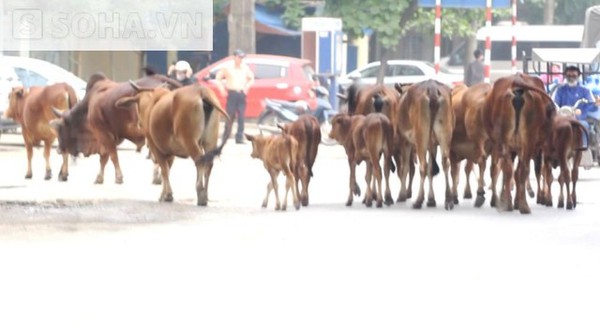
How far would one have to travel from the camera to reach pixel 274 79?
111ft

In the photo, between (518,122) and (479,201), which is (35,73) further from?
(518,122)

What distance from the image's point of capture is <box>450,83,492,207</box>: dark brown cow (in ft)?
56.7

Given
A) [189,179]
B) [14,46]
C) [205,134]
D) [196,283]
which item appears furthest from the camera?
[14,46]

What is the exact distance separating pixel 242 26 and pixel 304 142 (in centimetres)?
1973

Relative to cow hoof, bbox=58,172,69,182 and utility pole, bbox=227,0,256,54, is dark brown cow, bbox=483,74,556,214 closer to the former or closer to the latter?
cow hoof, bbox=58,172,69,182

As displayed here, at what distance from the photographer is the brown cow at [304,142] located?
16875mm

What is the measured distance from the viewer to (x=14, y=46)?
36438mm

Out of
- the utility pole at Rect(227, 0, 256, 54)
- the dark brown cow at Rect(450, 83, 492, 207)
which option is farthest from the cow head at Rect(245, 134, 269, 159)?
the utility pole at Rect(227, 0, 256, 54)

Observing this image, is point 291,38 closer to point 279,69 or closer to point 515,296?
point 279,69

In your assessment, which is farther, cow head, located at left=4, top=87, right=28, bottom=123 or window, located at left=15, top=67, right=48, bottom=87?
window, located at left=15, top=67, right=48, bottom=87

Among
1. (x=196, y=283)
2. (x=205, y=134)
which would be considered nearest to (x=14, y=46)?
(x=205, y=134)

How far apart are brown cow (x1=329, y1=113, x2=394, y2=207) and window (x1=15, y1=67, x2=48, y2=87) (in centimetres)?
1350

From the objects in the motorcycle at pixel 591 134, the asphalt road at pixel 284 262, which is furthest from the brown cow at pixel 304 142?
the motorcycle at pixel 591 134

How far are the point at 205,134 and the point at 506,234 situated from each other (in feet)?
12.9
